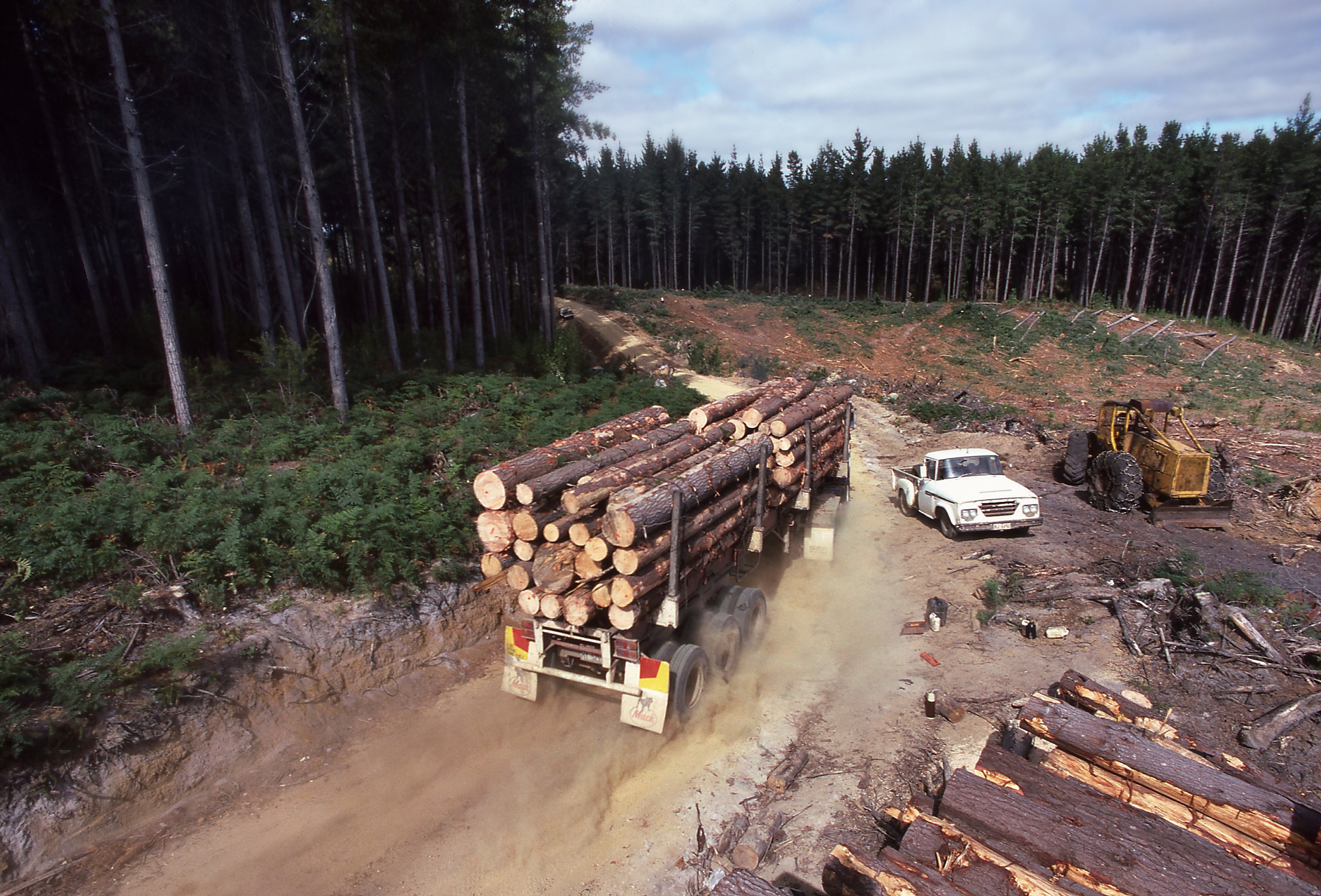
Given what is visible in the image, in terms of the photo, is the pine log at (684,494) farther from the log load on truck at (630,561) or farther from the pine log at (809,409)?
the pine log at (809,409)

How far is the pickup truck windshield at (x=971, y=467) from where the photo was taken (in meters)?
13.5

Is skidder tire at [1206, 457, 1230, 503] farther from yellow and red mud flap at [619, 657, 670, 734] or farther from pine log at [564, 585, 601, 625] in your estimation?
pine log at [564, 585, 601, 625]

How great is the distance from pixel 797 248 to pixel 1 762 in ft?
238

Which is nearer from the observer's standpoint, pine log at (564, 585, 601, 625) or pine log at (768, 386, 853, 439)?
pine log at (564, 585, 601, 625)

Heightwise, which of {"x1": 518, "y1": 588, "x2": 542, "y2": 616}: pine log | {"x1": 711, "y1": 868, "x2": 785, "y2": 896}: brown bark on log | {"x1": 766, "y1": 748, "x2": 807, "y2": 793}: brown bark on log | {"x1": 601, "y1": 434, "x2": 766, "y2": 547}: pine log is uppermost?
{"x1": 601, "y1": 434, "x2": 766, "y2": 547}: pine log

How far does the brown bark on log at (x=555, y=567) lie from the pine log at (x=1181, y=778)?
4529mm

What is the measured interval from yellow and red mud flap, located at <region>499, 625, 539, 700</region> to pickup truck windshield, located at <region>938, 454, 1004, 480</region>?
10.1 metres

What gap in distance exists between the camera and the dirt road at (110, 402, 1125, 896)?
5543 millimetres

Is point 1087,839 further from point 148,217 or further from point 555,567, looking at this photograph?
point 148,217

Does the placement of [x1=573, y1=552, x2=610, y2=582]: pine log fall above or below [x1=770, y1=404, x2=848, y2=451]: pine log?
below

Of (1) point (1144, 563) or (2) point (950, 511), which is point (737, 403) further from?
(1) point (1144, 563)

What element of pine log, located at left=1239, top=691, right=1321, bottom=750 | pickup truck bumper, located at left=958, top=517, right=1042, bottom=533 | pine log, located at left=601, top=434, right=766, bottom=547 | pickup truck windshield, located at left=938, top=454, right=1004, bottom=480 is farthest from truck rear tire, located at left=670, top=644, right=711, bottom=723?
pickup truck windshield, located at left=938, top=454, right=1004, bottom=480

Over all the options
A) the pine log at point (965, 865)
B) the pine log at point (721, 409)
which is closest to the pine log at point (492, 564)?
the pine log at point (721, 409)

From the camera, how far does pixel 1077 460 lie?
15797 millimetres
